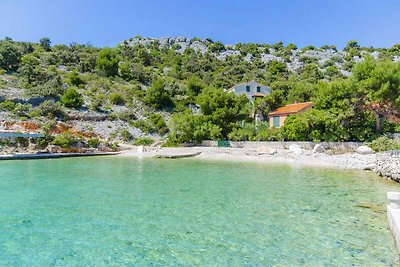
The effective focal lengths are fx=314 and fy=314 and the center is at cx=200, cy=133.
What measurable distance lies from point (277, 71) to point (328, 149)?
159 feet

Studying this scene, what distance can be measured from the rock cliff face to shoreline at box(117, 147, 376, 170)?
1633mm

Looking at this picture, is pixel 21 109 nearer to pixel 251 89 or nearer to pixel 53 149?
pixel 53 149

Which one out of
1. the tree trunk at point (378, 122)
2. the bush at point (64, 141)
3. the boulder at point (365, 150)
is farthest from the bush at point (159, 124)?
the tree trunk at point (378, 122)

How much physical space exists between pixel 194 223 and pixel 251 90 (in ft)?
136

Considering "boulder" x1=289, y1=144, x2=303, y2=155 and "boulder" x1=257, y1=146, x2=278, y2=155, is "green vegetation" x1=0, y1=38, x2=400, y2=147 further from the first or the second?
"boulder" x1=257, y1=146, x2=278, y2=155

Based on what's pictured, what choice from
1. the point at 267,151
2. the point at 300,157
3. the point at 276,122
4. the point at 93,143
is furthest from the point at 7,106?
the point at 300,157

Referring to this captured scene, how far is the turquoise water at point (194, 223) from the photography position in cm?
619

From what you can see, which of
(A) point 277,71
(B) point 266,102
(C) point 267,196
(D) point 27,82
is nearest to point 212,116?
(B) point 266,102

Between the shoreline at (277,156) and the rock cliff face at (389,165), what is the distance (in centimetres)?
163

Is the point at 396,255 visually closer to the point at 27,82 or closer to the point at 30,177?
the point at 30,177

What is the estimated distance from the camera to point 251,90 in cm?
4803

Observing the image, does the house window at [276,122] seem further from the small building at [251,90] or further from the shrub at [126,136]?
the shrub at [126,136]

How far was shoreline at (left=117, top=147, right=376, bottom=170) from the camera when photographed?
72.3 ft

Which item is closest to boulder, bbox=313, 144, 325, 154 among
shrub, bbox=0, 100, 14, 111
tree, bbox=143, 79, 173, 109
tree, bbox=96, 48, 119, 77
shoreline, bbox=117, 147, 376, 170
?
shoreline, bbox=117, 147, 376, 170
